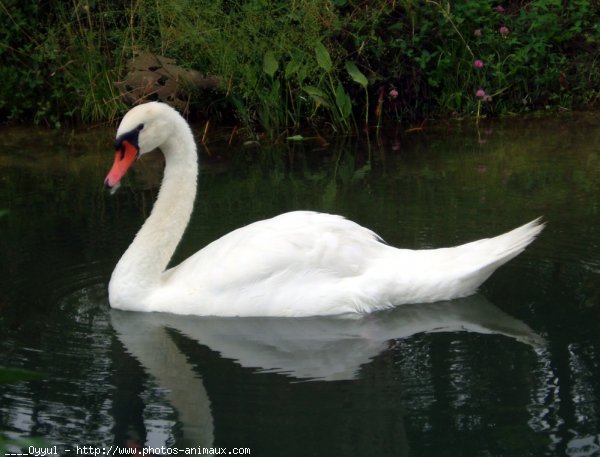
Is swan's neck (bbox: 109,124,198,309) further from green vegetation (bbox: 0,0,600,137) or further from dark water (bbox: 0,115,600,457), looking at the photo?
green vegetation (bbox: 0,0,600,137)

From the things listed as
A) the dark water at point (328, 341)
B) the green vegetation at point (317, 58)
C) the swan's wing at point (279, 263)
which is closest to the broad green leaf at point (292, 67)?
the green vegetation at point (317, 58)

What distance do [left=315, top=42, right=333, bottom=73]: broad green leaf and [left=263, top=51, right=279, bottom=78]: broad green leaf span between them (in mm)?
405

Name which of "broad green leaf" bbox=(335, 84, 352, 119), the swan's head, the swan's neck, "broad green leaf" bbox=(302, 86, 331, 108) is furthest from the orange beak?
"broad green leaf" bbox=(335, 84, 352, 119)

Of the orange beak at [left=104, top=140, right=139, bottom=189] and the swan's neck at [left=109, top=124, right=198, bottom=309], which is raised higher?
the orange beak at [left=104, top=140, right=139, bottom=189]

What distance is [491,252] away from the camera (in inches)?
243

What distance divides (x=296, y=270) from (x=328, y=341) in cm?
54

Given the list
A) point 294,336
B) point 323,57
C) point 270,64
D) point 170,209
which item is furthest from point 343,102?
point 294,336

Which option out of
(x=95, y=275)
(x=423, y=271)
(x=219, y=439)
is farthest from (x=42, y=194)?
(x=219, y=439)

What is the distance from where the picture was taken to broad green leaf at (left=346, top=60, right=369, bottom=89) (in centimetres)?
1129

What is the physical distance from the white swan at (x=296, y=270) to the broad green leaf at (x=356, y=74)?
4952mm

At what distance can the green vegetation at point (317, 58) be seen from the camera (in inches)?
448

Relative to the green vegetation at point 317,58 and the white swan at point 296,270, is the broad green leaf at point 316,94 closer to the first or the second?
the green vegetation at point 317,58

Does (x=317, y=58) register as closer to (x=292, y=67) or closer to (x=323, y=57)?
(x=323, y=57)

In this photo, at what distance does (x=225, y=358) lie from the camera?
5625 mm
